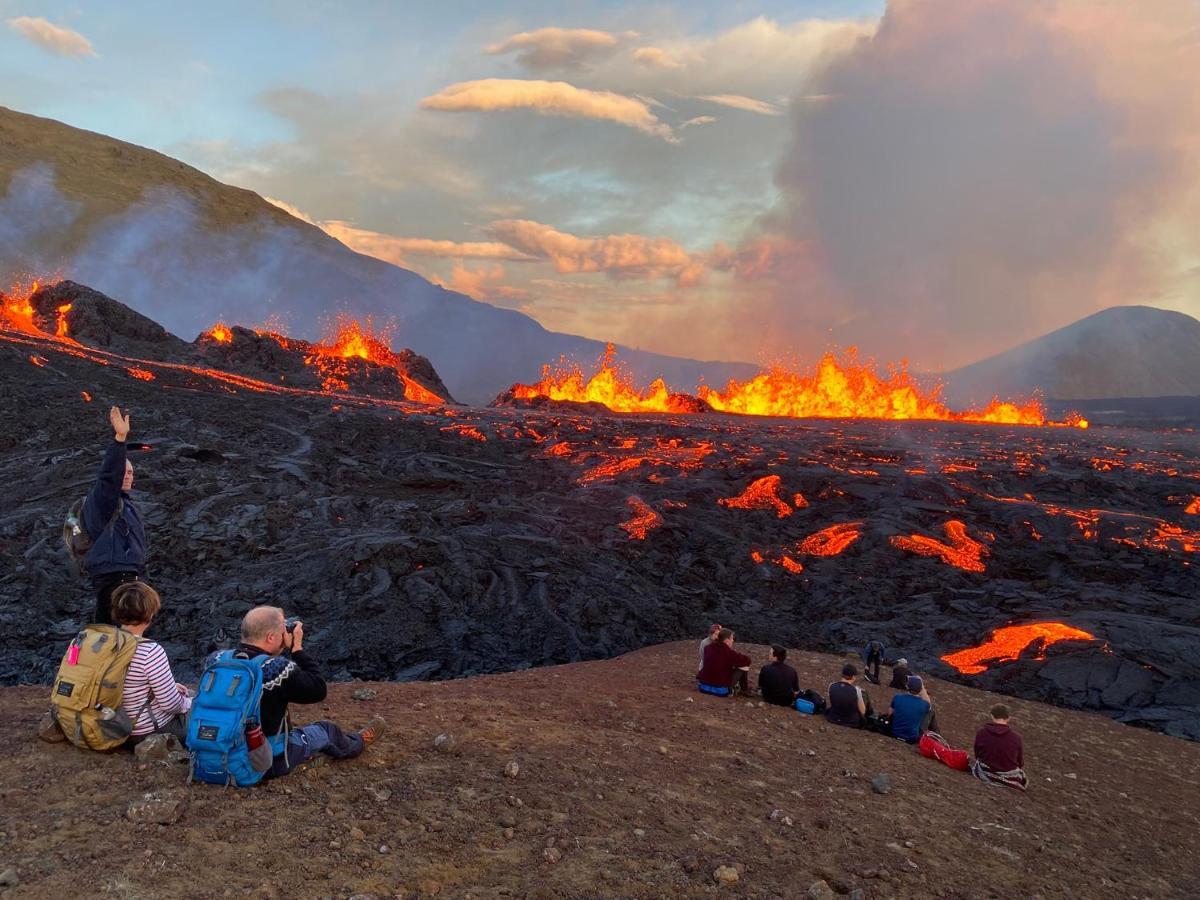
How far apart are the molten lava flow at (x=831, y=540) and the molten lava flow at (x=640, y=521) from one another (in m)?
3.33

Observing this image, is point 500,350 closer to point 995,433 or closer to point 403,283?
point 403,283

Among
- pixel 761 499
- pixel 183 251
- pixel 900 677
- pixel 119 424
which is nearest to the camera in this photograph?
pixel 119 424

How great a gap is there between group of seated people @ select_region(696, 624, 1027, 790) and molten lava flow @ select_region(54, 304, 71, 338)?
30.1m

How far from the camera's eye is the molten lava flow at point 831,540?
56.9ft

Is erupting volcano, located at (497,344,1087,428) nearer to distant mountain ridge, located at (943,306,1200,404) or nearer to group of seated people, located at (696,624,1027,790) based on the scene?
group of seated people, located at (696,624,1027,790)

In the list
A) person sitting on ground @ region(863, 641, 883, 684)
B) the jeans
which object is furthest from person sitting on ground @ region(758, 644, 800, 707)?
the jeans

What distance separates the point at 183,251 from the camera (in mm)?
91000

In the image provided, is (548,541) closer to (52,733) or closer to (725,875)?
(52,733)

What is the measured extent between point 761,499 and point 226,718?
16.8 m

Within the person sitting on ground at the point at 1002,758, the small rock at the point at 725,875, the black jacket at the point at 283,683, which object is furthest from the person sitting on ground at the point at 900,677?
the black jacket at the point at 283,683

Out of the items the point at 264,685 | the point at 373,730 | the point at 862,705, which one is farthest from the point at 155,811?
the point at 862,705

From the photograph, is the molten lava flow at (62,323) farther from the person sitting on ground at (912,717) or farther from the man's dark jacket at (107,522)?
the person sitting on ground at (912,717)

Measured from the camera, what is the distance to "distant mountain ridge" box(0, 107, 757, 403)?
82.8m

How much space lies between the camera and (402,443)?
21453mm
